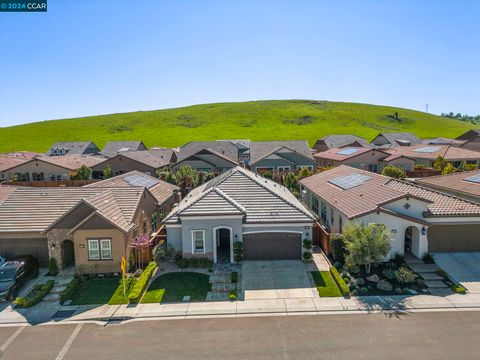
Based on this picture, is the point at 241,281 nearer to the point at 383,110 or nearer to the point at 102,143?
the point at 102,143

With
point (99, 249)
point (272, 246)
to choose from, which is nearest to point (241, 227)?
point (272, 246)

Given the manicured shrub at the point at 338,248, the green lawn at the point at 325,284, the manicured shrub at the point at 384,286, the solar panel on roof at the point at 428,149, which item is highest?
the solar panel on roof at the point at 428,149

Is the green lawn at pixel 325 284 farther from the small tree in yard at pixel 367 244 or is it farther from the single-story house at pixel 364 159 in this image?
the single-story house at pixel 364 159

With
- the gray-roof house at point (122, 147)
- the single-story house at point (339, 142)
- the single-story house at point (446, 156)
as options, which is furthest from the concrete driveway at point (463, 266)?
the gray-roof house at point (122, 147)

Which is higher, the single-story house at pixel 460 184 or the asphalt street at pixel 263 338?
the single-story house at pixel 460 184

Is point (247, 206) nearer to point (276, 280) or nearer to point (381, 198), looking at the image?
point (276, 280)

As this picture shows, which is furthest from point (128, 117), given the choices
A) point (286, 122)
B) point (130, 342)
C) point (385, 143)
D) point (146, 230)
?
point (130, 342)

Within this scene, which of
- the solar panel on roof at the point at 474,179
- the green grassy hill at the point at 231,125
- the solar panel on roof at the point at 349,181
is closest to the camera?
the solar panel on roof at the point at 349,181

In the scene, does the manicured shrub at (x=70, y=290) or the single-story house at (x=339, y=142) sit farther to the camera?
the single-story house at (x=339, y=142)
